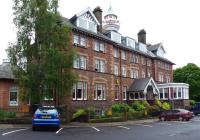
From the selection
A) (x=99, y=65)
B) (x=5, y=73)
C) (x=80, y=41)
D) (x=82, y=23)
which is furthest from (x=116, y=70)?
(x=5, y=73)

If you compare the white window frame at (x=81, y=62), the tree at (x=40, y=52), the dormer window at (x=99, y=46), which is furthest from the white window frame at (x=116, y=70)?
the tree at (x=40, y=52)

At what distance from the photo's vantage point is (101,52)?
1577 inches

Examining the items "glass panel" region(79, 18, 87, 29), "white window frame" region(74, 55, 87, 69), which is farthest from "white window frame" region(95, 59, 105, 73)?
"glass panel" region(79, 18, 87, 29)

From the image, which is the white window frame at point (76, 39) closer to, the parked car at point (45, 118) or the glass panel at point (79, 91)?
the glass panel at point (79, 91)

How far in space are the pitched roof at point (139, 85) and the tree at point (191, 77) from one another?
32.6m

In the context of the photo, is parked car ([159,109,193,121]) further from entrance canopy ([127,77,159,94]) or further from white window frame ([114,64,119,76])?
white window frame ([114,64,119,76])

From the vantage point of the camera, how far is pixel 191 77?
79.6 metres

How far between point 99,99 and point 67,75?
13.1m

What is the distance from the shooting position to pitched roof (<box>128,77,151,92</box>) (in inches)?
1807

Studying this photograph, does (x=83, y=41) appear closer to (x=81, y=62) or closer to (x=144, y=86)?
(x=81, y=62)

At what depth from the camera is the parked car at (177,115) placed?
3409 cm

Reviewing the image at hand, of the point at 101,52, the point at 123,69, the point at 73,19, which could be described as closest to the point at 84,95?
the point at 101,52

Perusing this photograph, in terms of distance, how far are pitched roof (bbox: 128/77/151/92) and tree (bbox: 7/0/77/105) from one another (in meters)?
20.6

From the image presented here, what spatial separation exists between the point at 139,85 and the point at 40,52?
2379 cm
